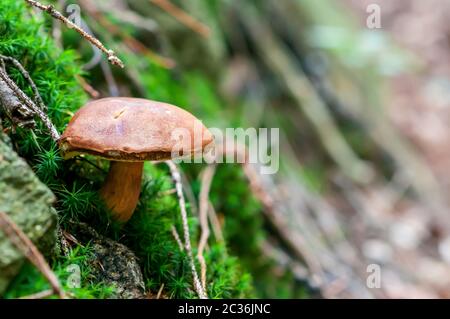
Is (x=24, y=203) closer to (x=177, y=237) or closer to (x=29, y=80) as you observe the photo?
(x=29, y=80)

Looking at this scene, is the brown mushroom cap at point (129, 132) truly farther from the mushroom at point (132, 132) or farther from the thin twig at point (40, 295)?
the thin twig at point (40, 295)

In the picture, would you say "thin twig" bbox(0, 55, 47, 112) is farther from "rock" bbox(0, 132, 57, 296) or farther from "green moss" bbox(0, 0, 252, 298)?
"rock" bbox(0, 132, 57, 296)

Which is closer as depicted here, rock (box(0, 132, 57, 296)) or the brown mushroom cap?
rock (box(0, 132, 57, 296))

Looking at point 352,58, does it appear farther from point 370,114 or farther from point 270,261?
point 270,261

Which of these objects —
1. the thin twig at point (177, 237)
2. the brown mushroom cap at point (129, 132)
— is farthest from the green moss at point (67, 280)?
the thin twig at point (177, 237)

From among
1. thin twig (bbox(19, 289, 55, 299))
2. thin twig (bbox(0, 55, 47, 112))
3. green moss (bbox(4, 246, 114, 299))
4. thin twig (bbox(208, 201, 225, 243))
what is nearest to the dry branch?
thin twig (bbox(0, 55, 47, 112))

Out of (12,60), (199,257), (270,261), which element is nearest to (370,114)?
(270,261)
